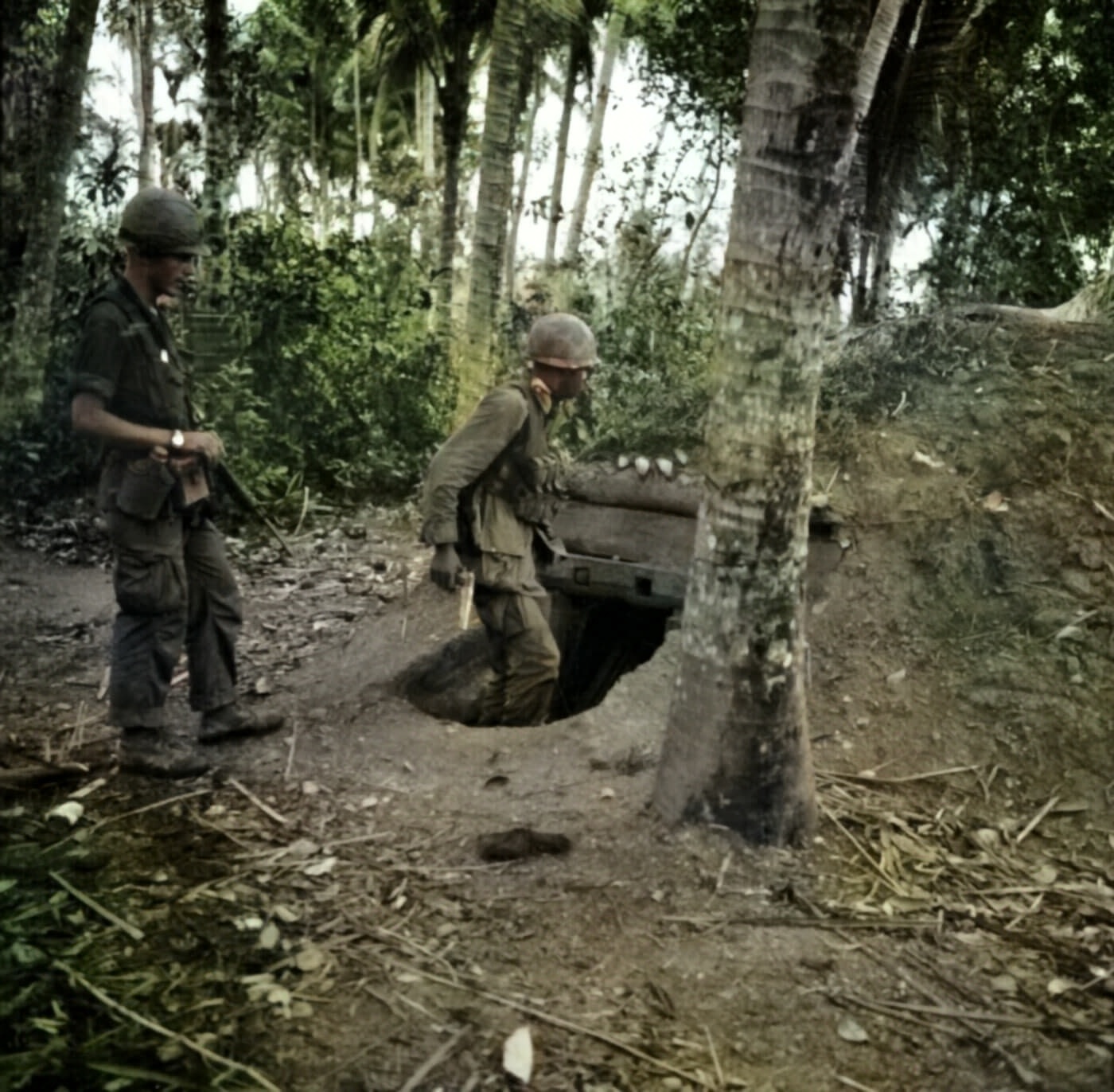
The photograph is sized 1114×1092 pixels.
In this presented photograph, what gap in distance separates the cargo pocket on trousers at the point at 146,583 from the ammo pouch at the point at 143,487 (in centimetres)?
16

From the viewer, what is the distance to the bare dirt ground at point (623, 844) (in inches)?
102

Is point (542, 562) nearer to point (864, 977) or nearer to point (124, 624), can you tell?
point (124, 624)

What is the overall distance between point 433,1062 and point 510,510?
2.40m

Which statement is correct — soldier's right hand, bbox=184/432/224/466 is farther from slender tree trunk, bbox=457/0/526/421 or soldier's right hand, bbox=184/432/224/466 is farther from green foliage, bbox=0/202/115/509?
slender tree trunk, bbox=457/0/526/421

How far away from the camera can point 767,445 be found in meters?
3.20

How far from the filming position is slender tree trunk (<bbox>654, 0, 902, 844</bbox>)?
303 centimetres

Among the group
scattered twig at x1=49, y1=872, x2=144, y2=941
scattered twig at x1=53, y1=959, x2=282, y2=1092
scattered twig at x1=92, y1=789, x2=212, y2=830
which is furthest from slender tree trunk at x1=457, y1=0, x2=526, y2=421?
scattered twig at x1=53, y1=959, x2=282, y2=1092

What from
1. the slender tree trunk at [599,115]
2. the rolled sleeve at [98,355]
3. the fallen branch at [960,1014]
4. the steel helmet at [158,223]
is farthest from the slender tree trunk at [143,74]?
the fallen branch at [960,1014]

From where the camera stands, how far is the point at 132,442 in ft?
11.7

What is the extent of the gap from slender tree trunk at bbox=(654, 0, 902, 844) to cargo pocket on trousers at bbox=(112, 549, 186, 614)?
5.49 feet

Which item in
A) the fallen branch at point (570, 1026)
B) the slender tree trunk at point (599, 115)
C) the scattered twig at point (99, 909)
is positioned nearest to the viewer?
the fallen branch at point (570, 1026)

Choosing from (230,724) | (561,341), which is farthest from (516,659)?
(561,341)

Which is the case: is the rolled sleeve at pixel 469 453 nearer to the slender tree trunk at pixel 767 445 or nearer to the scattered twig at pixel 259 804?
the scattered twig at pixel 259 804

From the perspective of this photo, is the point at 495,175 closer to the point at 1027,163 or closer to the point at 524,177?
the point at 524,177
